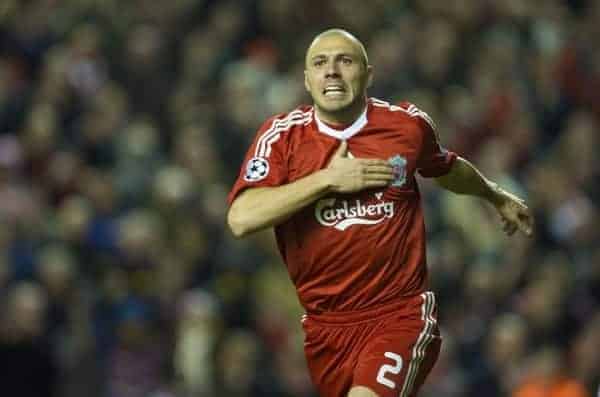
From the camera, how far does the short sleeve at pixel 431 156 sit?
8391 mm

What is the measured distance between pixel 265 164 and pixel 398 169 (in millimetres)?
632

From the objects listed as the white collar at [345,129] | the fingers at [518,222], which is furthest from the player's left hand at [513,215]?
the white collar at [345,129]

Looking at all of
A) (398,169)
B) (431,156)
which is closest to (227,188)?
(431,156)

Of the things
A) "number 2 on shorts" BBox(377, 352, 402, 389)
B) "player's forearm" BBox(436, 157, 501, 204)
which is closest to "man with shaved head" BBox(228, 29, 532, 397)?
"number 2 on shorts" BBox(377, 352, 402, 389)

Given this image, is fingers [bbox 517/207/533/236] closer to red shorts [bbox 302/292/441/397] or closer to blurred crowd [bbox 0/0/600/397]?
red shorts [bbox 302/292/441/397]

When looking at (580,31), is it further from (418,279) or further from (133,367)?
(418,279)

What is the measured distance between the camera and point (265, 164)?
810 cm

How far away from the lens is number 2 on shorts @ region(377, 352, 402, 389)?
26.2 ft

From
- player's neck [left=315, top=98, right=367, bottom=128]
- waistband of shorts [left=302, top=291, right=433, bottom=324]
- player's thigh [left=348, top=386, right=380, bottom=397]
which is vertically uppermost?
player's neck [left=315, top=98, right=367, bottom=128]

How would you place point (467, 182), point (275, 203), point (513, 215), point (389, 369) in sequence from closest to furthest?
point (275, 203), point (389, 369), point (467, 182), point (513, 215)

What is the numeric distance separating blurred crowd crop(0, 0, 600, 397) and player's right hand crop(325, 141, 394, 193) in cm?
485

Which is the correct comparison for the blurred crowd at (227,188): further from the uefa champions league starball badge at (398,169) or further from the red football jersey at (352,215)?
the uefa champions league starball badge at (398,169)

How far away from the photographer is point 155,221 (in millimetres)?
14531

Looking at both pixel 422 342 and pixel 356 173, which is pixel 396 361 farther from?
pixel 356 173
